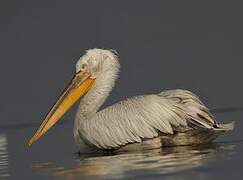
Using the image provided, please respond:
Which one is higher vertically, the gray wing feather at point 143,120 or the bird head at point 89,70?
the bird head at point 89,70

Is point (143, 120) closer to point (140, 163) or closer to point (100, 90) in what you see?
point (100, 90)

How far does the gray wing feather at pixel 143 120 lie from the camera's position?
13570mm

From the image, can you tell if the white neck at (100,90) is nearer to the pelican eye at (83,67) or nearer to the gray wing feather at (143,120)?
the pelican eye at (83,67)

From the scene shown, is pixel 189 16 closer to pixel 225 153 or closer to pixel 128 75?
pixel 128 75

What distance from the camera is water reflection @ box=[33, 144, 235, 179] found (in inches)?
452

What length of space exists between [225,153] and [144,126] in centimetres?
127

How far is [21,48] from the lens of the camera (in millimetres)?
32844

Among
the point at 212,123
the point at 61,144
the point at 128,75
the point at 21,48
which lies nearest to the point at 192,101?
the point at 212,123

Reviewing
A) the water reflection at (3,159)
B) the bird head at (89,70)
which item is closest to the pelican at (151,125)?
the bird head at (89,70)

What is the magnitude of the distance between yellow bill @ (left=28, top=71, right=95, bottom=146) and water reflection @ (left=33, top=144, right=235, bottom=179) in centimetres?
90

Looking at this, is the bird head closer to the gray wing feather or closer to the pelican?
the pelican

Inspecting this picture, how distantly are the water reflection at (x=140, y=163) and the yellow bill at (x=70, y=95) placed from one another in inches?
35.3

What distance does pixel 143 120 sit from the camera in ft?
44.7

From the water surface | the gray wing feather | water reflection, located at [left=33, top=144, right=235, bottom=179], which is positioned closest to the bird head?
the water surface
